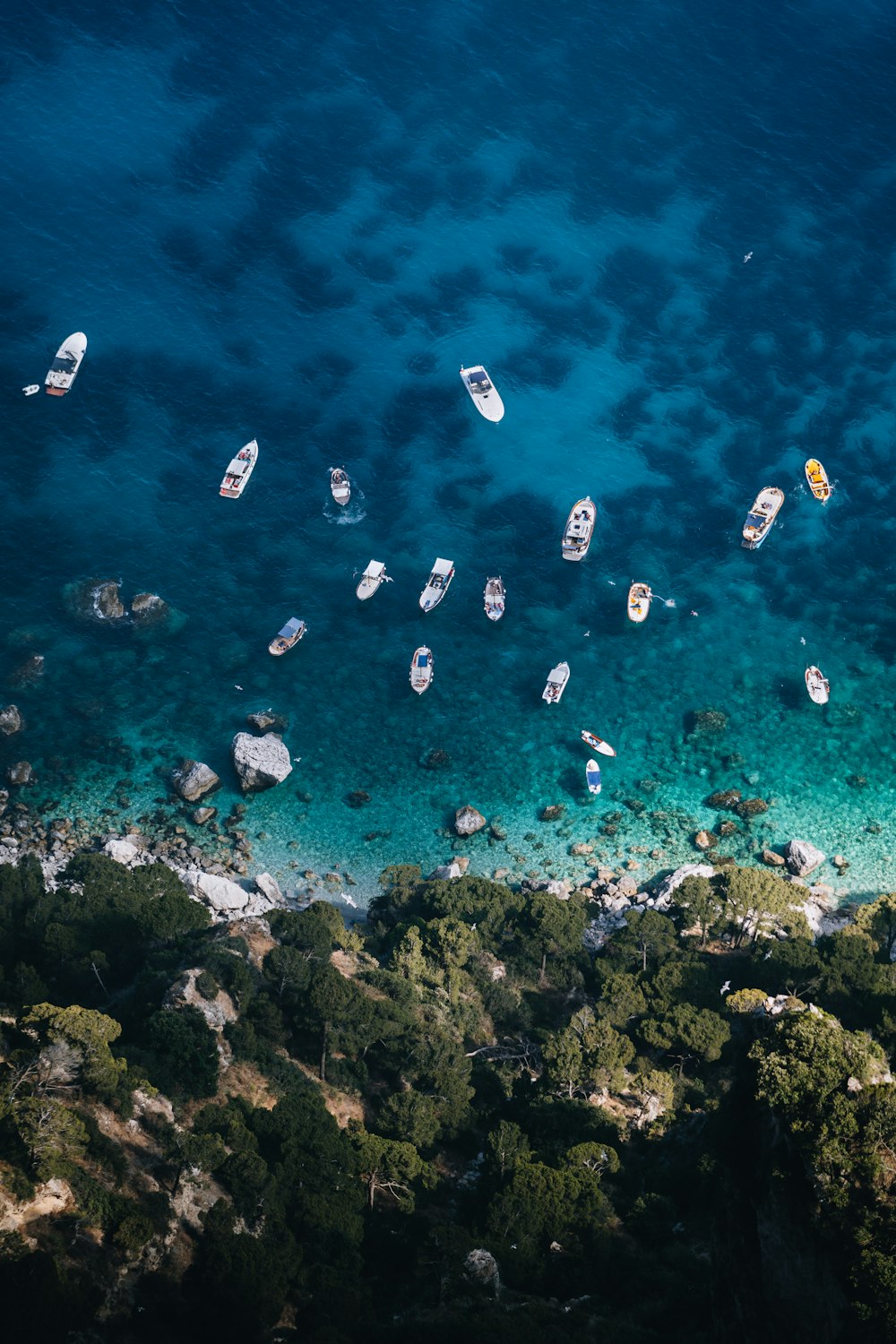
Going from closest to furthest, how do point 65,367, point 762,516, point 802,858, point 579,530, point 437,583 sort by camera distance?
1. point 802,858
2. point 437,583
3. point 579,530
4. point 762,516
5. point 65,367

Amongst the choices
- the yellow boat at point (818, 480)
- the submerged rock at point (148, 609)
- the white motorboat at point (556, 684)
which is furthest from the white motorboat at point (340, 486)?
the yellow boat at point (818, 480)

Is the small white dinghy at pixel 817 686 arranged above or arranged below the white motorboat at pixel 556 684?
above

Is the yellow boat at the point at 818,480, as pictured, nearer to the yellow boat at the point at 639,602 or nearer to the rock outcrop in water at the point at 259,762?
the yellow boat at the point at 639,602

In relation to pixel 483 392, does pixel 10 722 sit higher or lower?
lower

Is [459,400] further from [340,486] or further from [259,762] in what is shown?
[259,762]

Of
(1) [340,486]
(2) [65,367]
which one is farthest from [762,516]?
(2) [65,367]

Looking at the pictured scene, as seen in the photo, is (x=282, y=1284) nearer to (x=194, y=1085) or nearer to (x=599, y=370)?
(x=194, y=1085)

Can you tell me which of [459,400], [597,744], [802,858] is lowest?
[597,744]

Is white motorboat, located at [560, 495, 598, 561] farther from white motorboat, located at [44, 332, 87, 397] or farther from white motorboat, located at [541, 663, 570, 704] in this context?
white motorboat, located at [44, 332, 87, 397]
